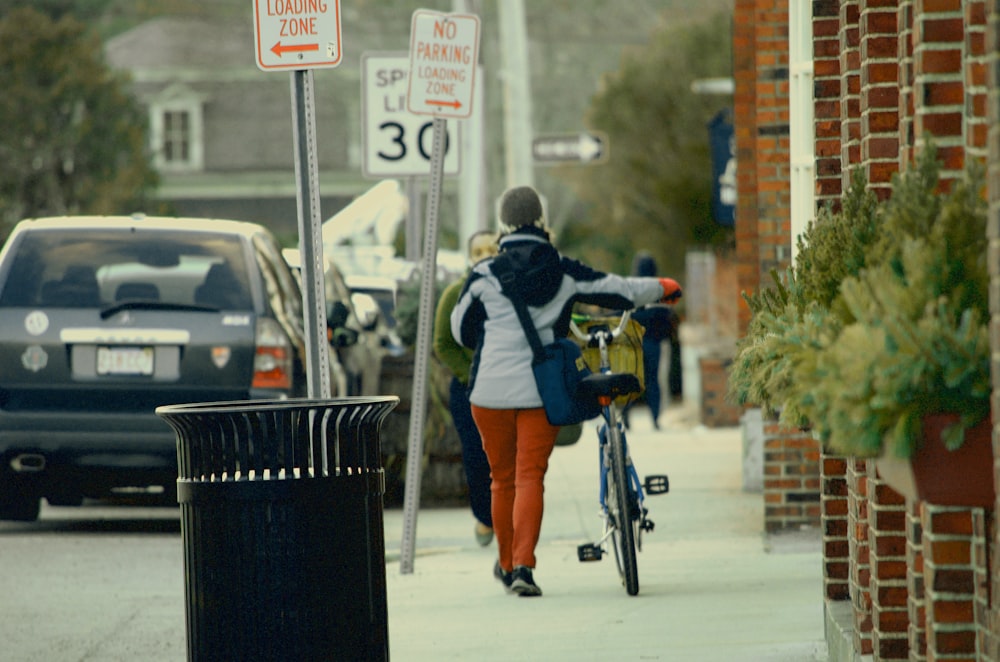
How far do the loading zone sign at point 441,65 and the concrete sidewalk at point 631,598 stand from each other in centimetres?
234

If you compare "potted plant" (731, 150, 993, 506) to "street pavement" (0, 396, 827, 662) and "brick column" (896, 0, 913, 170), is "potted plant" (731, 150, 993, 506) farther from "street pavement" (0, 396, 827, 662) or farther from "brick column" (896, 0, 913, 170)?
"street pavement" (0, 396, 827, 662)

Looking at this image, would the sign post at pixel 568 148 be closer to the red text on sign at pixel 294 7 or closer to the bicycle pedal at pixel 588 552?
the bicycle pedal at pixel 588 552

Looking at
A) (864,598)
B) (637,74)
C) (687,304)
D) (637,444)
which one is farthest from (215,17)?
(864,598)

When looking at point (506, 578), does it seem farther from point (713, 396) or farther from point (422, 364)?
point (713, 396)

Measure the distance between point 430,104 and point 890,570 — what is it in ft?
15.6

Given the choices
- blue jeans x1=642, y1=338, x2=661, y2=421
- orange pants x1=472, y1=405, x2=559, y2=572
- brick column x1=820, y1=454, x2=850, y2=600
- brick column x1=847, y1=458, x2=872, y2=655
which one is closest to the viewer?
brick column x1=847, y1=458, x2=872, y2=655

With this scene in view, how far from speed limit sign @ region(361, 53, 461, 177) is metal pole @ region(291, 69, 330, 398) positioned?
459 cm

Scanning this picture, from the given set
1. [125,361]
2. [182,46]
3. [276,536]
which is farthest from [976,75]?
[182,46]

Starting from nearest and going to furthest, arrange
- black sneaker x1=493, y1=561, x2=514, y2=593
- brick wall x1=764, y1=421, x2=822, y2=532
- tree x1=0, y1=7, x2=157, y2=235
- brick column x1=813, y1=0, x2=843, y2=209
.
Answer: brick column x1=813, y1=0, x2=843, y2=209 → black sneaker x1=493, y1=561, x2=514, y2=593 → brick wall x1=764, y1=421, x2=822, y2=532 → tree x1=0, y1=7, x2=157, y2=235

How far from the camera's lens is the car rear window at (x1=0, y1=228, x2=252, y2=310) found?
415 inches

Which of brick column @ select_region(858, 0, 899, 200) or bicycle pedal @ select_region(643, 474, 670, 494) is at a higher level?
brick column @ select_region(858, 0, 899, 200)

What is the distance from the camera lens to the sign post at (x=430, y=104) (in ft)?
30.0

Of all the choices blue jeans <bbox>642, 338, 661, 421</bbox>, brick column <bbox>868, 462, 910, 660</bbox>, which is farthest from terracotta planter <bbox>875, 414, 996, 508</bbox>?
blue jeans <bbox>642, 338, 661, 421</bbox>

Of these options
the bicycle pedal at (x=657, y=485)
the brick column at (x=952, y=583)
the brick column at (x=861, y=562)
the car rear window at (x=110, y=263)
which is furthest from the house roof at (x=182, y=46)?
the brick column at (x=952, y=583)
